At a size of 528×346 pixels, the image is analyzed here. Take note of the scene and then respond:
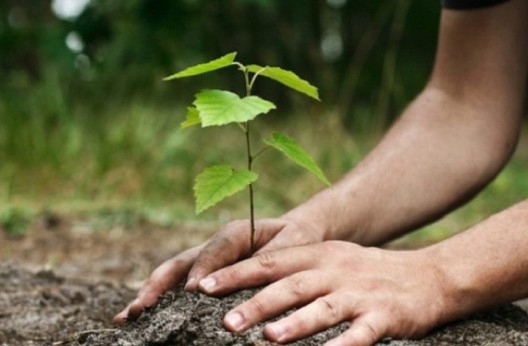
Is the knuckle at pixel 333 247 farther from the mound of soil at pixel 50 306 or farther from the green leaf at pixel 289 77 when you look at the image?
the mound of soil at pixel 50 306

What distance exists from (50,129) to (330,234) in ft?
12.1

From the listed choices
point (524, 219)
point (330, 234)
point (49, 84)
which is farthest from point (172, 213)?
point (524, 219)

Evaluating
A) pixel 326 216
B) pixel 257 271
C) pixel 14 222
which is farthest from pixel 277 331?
pixel 14 222

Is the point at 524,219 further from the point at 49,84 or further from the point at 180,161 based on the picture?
the point at 49,84

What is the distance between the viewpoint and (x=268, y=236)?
2.02 meters

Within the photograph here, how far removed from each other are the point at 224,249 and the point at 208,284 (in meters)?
0.12

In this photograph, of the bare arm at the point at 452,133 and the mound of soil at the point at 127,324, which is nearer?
the mound of soil at the point at 127,324

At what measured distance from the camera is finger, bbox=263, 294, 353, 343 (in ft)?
5.40

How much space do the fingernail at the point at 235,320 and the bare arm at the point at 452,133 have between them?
0.65 metres


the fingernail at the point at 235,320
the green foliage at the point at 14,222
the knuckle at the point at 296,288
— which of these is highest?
the green foliage at the point at 14,222

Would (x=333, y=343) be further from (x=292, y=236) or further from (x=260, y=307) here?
(x=292, y=236)

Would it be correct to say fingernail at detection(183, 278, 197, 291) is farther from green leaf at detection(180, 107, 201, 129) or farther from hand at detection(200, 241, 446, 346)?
green leaf at detection(180, 107, 201, 129)

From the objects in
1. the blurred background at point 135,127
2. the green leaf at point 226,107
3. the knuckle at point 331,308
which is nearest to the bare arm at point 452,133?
the knuckle at point 331,308

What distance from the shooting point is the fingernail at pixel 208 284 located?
5.83ft
